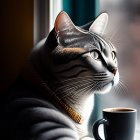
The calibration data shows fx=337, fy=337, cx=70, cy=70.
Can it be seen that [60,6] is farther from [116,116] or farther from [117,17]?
[116,116]

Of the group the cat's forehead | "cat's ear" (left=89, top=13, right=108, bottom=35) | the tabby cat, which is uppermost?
"cat's ear" (left=89, top=13, right=108, bottom=35)

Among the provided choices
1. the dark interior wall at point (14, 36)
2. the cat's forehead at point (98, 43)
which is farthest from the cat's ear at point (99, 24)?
the dark interior wall at point (14, 36)

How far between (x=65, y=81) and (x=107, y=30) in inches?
13.7

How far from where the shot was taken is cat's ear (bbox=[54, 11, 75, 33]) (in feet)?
2.42

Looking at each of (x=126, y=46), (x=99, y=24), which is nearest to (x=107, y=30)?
(x=126, y=46)

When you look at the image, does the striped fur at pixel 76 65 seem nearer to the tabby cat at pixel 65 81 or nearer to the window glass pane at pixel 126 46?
the tabby cat at pixel 65 81

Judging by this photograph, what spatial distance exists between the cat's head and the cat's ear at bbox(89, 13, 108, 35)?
0.19 feet

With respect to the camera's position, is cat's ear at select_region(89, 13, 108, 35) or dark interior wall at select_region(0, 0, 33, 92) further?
dark interior wall at select_region(0, 0, 33, 92)

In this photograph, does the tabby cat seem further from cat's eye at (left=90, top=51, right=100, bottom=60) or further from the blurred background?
the blurred background

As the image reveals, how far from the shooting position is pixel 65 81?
0.72 meters

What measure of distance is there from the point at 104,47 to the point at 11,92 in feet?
0.75

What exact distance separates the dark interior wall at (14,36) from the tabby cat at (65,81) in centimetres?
29

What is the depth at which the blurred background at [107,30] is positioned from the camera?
101 cm

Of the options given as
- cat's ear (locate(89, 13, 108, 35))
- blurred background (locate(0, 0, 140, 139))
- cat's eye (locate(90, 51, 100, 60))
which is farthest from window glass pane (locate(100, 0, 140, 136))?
cat's eye (locate(90, 51, 100, 60))
